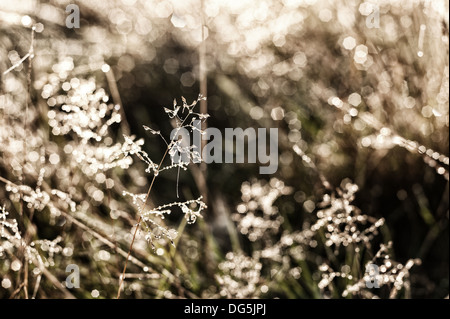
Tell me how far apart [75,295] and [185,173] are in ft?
1.89

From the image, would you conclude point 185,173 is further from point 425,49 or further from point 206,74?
point 425,49

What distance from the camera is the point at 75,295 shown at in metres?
1.01

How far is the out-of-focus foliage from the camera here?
984mm

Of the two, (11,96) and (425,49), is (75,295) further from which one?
(425,49)

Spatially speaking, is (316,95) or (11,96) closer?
(11,96)

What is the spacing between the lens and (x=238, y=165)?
146cm

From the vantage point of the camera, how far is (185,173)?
149 cm

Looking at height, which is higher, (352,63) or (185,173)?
(352,63)

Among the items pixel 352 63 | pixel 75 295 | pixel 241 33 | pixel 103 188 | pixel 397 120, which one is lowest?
pixel 75 295

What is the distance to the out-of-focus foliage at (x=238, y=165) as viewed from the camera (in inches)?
38.7

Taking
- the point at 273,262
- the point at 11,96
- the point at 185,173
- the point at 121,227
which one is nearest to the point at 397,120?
the point at 273,262
